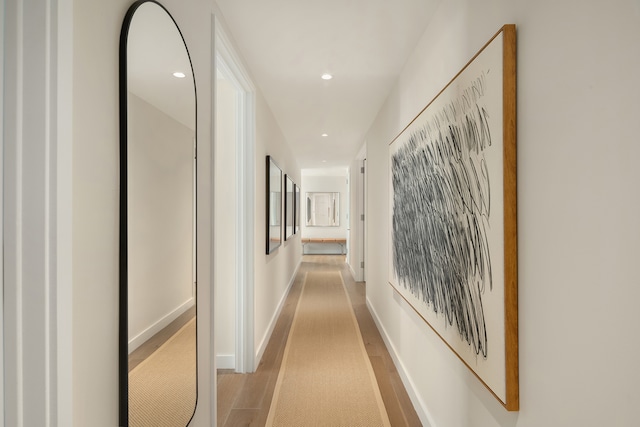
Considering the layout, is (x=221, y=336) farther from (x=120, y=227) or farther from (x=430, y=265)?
(x=120, y=227)

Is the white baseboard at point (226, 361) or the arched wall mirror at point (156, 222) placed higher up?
the arched wall mirror at point (156, 222)

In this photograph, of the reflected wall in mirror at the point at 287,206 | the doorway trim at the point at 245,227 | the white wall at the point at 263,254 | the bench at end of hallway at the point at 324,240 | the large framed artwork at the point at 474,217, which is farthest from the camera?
the bench at end of hallway at the point at 324,240

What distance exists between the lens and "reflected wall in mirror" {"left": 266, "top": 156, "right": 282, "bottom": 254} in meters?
3.57

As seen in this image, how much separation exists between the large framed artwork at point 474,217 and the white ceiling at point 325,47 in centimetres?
55

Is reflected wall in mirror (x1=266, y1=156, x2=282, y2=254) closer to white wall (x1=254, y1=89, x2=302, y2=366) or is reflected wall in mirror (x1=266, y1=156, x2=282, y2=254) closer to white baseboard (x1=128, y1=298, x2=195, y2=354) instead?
white wall (x1=254, y1=89, x2=302, y2=366)

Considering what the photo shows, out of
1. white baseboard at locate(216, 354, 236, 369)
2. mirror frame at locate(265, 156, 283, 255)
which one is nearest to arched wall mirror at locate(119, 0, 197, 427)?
white baseboard at locate(216, 354, 236, 369)

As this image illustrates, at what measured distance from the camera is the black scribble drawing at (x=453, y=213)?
1325 millimetres

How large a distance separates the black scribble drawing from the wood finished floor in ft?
2.55

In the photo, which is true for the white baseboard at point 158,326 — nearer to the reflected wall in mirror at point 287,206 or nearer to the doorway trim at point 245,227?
the doorway trim at point 245,227
